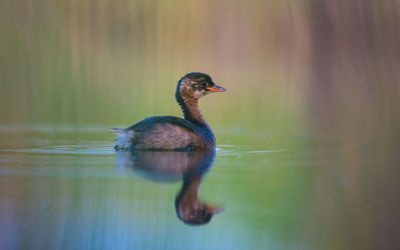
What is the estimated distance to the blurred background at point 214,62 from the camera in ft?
46.5

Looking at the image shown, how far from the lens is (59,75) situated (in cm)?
2022

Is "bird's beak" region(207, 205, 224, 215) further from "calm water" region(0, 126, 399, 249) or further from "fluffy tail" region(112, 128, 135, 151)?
"fluffy tail" region(112, 128, 135, 151)

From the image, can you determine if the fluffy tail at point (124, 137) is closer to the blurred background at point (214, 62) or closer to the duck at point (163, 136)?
the duck at point (163, 136)

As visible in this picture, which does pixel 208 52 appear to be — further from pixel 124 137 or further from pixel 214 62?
pixel 124 137

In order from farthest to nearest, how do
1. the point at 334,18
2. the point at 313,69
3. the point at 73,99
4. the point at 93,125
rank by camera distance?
the point at 313,69 → the point at 334,18 → the point at 73,99 → the point at 93,125

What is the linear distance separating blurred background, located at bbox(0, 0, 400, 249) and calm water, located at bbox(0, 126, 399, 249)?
3715 mm

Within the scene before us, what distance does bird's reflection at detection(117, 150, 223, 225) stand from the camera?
4.78m

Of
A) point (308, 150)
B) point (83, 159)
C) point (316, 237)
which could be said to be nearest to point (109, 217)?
point (316, 237)

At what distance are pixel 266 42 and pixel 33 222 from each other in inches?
746

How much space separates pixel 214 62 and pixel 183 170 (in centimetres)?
1404

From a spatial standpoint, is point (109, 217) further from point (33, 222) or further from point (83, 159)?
point (83, 159)

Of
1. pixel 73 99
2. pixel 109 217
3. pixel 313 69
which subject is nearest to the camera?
pixel 109 217

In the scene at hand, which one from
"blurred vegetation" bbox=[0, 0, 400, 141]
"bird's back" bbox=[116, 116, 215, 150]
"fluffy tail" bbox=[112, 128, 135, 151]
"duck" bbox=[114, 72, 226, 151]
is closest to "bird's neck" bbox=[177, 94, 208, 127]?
"duck" bbox=[114, 72, 226, 151]

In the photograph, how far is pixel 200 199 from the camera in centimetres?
512
